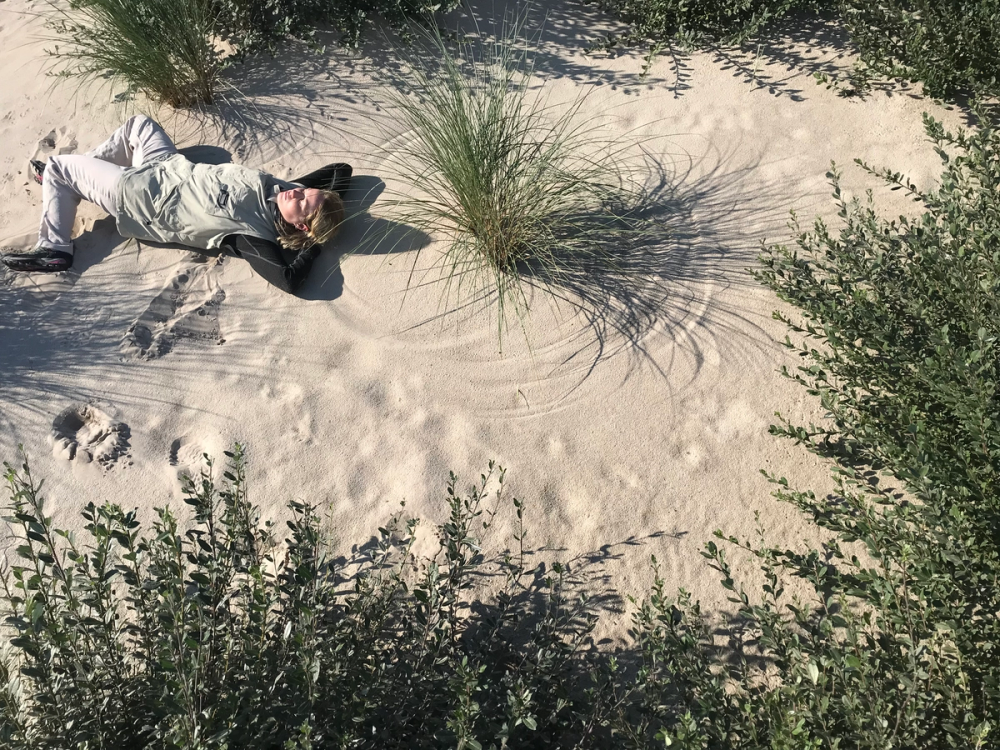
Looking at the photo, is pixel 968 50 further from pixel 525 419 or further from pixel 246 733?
pixel 246 733

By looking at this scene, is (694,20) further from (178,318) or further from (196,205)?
(178,318)

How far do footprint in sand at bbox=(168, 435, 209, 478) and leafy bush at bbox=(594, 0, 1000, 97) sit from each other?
3.01 meters

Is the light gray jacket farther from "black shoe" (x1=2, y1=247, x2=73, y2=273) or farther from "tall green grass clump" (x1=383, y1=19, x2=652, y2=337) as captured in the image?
"tall green grass clump" (x1=383, y1=19, x2=652, y2=337)

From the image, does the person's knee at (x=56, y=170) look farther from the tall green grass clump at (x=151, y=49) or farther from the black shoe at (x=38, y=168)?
the tall green grass clump at (x=151, y=49)

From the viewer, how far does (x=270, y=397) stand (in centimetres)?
304

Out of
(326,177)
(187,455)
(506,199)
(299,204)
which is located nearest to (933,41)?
(506,199)

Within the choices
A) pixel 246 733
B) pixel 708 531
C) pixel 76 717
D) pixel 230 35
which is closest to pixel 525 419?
pixel 708 531

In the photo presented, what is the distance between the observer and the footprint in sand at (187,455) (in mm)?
2865

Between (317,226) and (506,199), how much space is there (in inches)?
33.3

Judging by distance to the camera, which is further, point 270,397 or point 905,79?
point 905,79

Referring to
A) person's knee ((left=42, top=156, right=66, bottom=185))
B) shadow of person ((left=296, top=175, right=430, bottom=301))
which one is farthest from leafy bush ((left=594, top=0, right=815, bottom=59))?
person's knee ((left=42, top=156, right=66, bottom=185))

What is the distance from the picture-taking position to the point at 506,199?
10.4 feet

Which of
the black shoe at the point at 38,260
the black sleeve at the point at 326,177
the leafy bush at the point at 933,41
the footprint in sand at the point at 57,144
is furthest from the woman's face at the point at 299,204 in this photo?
the leafy bush at the point at 933,41

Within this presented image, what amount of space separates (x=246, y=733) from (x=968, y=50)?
158 inches
